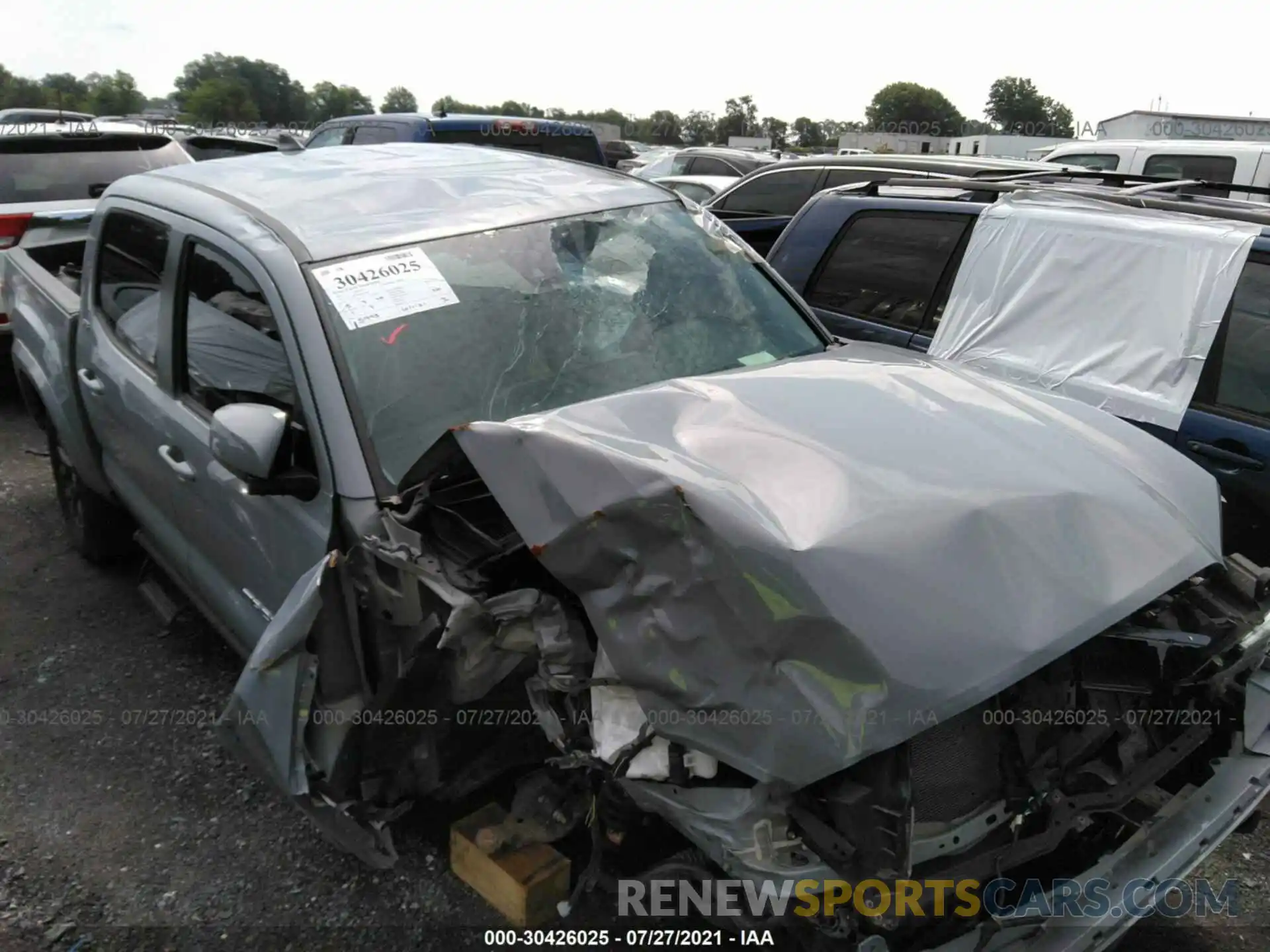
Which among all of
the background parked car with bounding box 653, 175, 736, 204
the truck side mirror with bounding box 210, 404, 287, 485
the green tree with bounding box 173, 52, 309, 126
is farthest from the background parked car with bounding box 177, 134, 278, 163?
the green tree with bounding box 173, 52, 309, 126

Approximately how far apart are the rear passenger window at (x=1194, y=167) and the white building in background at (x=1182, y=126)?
3596 millimetres

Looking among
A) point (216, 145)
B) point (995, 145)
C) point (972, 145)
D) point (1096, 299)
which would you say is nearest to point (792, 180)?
point (1096, 299)

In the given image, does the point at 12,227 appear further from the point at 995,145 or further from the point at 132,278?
the point at 995,145

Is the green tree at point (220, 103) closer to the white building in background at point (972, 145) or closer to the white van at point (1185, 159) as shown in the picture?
the white building in background at point (972, 145)

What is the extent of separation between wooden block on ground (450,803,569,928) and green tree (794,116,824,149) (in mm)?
55957

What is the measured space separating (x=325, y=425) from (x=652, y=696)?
1.11 m

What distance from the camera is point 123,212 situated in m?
3.52

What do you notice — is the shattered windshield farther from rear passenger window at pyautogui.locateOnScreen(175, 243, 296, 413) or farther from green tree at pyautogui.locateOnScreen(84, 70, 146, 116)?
green tree at pyautogui.locateOnScreen(84, 70, 146, 116)

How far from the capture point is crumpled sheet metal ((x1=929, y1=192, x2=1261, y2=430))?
3459 millimetres

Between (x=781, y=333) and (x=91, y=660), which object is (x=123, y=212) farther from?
(x=781, y=333)

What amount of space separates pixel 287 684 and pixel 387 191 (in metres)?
1.61

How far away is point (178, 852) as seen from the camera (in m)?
2.82

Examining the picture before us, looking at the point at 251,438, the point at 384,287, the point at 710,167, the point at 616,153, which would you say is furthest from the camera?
the point at 616,153

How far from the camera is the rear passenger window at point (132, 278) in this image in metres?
3.22
